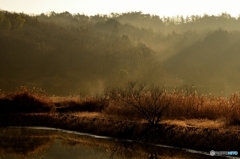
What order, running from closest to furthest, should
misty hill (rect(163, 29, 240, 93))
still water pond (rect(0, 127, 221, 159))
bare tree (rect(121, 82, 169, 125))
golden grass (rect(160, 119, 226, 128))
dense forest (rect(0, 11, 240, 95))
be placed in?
still water pond (rect(0, 127, 221, 159)), golden grass (rect(160, 119, 226, 128)), bare tree (rect(121, 82, 169, 125)), dense forest (rect(0, 11, 240, 95)), misty hill (rect(163, 29, 240, 93))

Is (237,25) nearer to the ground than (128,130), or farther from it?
farther from it

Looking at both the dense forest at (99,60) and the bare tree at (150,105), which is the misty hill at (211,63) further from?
the bare tree at (150,105)

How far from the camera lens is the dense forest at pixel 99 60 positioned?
8700 cm

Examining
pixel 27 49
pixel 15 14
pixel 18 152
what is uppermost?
pixel 15 14

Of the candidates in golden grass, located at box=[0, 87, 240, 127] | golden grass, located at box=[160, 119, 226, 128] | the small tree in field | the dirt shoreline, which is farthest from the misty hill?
golden grass, located at box=[160, 119, 226, 128]

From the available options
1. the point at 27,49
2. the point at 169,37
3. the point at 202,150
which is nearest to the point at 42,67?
the point at 27,49

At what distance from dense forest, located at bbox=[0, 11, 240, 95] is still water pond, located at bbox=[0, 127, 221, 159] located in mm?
56583

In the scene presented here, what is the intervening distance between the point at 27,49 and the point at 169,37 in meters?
58.0

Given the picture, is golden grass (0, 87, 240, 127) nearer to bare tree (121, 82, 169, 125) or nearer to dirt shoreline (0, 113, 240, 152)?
bare tree (121, 82, 169, 125)

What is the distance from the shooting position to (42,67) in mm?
94938

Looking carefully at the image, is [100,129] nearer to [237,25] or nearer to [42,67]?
[42,67]

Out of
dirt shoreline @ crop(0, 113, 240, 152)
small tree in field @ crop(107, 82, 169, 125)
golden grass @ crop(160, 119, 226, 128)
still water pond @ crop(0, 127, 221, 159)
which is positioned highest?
small tree in field @ crop(107, 82, 169, 125)

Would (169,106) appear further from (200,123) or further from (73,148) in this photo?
(73,148)

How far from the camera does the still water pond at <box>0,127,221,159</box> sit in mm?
16344
